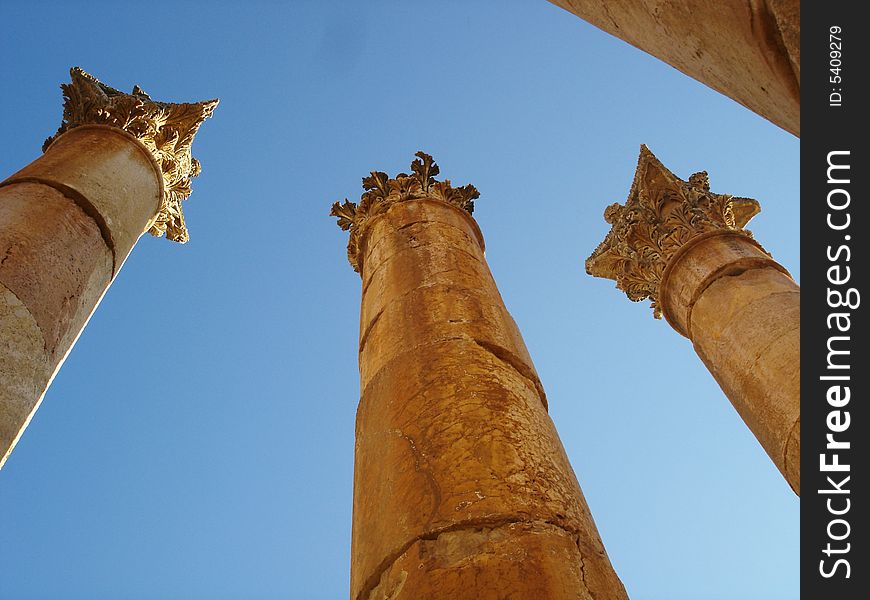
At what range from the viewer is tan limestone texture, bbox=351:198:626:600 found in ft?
12.6

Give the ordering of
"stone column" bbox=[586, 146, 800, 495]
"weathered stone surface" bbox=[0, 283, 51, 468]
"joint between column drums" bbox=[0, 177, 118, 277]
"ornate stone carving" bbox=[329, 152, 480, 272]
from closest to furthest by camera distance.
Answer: "weathered stone surface" bbox=[0, 283, 51, 468], "joint between column drums" bbox=[0, 177, 118, 277], "stone column" bbox=[586, 146, 800, 495], "ornate stone carving" bbox=[329, 152, 480, 272]

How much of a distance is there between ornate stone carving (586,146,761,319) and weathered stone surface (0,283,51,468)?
9.02 metres

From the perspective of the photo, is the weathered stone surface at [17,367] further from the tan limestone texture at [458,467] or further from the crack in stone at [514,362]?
the crack in stone at [514,362]

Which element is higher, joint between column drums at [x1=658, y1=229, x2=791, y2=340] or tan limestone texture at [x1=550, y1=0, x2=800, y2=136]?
joint between column drums at [x1=658, y1=229, x2=791, y2=340]

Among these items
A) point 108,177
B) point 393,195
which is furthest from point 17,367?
point 393,195

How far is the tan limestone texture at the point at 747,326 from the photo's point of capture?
8172mm

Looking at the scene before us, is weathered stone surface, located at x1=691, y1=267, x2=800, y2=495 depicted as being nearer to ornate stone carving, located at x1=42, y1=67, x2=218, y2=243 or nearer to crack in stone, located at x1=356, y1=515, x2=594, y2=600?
crack in stone, located at x1=356, y1=515, x2=594, y2=600

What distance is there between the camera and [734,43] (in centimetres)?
421

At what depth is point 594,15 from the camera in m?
6.28

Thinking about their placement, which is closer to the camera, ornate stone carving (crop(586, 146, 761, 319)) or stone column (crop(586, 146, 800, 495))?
stone column (crop(586, 146, 800, 495))

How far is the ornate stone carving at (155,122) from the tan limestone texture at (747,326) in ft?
26.0
